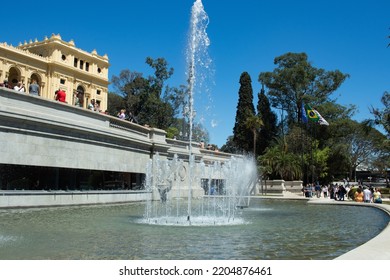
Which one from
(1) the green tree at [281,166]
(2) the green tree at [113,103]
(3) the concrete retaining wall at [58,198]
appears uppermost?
(2) the green tree at [113,103]

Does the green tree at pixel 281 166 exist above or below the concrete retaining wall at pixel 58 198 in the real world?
above

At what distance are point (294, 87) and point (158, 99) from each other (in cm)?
2177

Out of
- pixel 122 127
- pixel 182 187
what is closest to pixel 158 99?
pixel 182 187

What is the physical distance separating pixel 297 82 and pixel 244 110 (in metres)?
9.44

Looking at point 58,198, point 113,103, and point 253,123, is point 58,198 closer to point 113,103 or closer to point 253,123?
point 253,123

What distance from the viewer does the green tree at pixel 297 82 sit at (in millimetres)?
63875

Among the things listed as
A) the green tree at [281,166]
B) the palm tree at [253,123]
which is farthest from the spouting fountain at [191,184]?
the palm tree at [253,123]

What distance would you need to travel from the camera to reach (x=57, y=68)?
58.1 m

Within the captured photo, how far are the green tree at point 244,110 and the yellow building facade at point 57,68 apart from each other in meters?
22.1

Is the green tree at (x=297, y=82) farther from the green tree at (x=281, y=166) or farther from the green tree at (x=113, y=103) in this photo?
the green tree at (x=113, y=103)

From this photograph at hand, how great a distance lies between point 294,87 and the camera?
64.7 metres

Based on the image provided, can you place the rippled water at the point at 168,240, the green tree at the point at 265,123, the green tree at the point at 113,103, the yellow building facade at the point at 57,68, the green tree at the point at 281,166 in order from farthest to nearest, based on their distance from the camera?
the green tree at the point at 113,103 → the green tree at the point at 265,123 → the yellow building facade at the point at 57,68 → the green tree at the point at 281,166 → the rippled water at the point at 168,240

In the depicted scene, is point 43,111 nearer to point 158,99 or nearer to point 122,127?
point 122,127

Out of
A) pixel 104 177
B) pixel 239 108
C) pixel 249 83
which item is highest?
pixel 249 83
